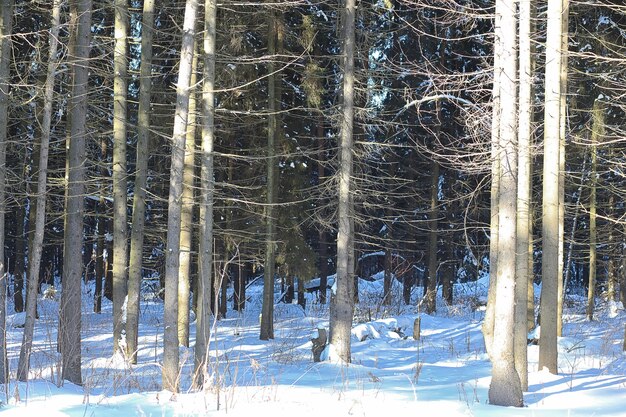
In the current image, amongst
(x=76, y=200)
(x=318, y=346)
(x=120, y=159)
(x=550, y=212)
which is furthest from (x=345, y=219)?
(x=76, y=200)

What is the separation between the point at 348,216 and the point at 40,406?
329 inches

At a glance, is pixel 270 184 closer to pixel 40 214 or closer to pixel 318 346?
pixel 318 346

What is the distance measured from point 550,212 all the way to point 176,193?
21.3 feet

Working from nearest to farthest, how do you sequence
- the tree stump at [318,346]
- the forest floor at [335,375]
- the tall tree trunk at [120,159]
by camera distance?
1. the forest floor at [335,375]
2. the tall tree trunk at [120,159]
3. the tree stump at [318,346]

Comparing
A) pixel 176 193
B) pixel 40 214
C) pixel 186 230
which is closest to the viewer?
pixel 176 193

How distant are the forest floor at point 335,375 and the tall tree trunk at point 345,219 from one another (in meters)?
0.68

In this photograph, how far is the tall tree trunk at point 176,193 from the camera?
955 centimetres

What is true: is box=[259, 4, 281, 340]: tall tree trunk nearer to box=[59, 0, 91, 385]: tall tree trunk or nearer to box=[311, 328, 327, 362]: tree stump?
box=[311, 328, 327, 362]: tree stump

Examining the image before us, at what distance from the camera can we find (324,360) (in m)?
13.7

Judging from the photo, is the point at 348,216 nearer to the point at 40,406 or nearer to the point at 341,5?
the point at 341,5

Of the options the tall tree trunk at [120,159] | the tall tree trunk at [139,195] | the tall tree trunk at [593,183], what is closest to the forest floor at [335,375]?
the tall tree trunk at [139,195]

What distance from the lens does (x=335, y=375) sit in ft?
37.9

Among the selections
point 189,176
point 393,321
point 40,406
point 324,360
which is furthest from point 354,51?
point 40,406

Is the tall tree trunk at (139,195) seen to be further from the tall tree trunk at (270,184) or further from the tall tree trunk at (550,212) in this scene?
the tall tree trunk at (550,212)
